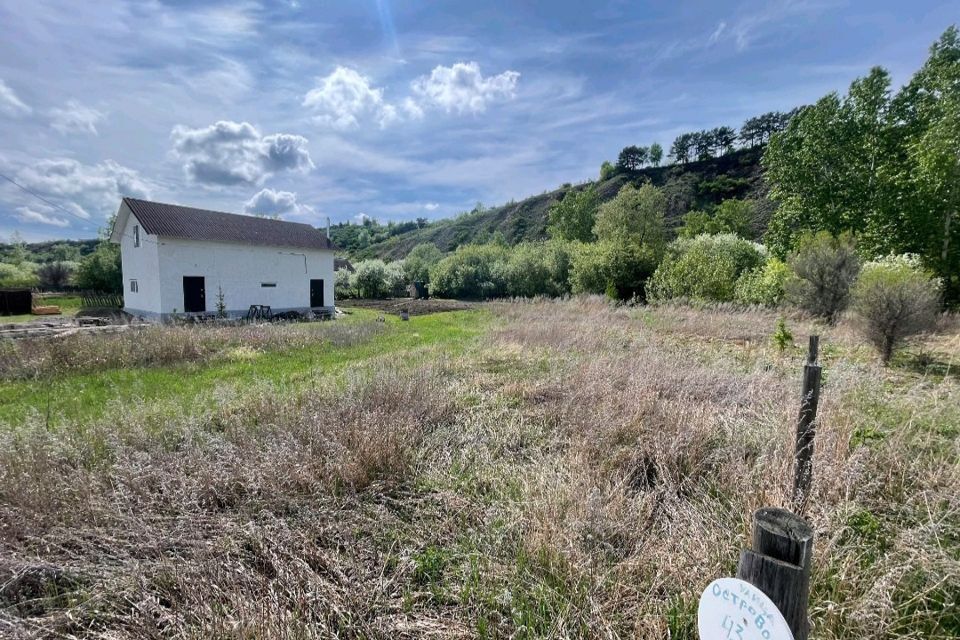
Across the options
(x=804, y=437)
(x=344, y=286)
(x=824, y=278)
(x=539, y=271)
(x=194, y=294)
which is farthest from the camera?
(x=344, y=286)

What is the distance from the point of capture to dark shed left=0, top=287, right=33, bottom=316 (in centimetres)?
2080

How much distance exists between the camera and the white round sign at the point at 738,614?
100cm

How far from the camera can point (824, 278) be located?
12.4 meters

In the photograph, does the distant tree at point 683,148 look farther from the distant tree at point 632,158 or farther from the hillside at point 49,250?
the hillside at point 49,250

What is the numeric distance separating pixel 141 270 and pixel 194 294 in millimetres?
2928

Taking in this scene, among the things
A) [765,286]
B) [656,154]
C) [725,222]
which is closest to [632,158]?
[656,154]

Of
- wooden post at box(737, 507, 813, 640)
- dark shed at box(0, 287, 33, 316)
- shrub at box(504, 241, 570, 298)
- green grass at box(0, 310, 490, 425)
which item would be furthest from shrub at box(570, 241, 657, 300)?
dark shed at box(0, 287, 33, 316)

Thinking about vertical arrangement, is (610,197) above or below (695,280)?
above

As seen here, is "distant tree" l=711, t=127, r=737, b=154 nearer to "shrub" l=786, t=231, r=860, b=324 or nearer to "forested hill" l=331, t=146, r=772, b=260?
"forested hill" l=331, t=146, r=772, b=260

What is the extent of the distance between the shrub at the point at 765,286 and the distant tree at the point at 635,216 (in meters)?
12.0

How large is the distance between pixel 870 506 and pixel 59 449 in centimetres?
594

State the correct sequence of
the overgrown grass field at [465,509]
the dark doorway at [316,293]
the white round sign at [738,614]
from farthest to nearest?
the dark doorway at [316,293], the overgrown grass field at [465,509], the white round sign at [738,614]

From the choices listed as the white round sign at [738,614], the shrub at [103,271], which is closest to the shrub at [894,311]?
the white round sign at [738,614]

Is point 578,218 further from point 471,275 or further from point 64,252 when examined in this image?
point 64,252
